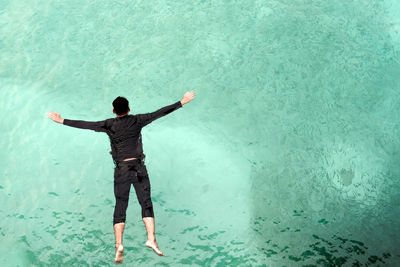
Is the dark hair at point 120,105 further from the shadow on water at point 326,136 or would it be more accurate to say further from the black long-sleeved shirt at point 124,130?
the shadow on water at point 326,136

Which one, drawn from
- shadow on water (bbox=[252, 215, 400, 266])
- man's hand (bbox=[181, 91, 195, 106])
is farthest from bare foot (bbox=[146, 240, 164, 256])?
shadow on water (bbox=[252, 215, 400, 266])

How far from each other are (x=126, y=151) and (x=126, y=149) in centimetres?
2

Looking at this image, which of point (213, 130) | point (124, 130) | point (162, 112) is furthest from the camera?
point (213, 130)

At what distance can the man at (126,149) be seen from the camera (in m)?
4.59

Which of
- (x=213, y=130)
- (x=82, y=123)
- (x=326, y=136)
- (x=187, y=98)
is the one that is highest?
(x=326, y=136)

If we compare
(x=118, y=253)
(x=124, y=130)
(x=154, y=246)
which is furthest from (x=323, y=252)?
(x=124, y=130)

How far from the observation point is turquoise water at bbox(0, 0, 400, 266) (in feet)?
21.2

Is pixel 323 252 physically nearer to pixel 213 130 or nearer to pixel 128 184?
pixel 213 130

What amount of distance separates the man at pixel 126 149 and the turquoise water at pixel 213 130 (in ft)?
5.73

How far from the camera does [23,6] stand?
818 centimetres

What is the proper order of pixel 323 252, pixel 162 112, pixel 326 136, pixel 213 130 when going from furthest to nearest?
1. pixel 326 136
2. pixel 213 130
3. pixel 323 252
4. pixel 162 112

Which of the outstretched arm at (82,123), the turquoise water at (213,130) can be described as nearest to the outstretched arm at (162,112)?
the outstretched arm at (82,123)

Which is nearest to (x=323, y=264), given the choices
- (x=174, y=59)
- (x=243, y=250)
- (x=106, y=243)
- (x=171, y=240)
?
(x=243, y=250)

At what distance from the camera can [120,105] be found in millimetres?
4559
